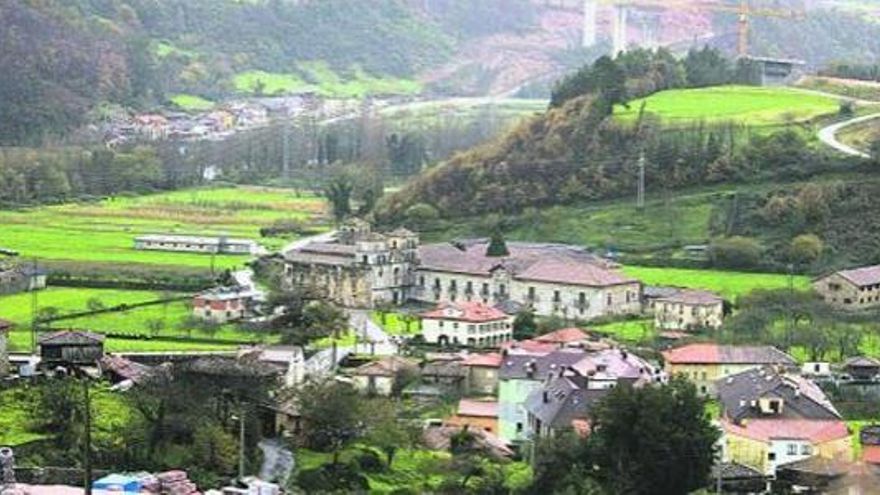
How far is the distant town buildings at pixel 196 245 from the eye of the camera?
45312mm

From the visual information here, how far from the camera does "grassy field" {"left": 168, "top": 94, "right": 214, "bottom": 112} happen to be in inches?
3206

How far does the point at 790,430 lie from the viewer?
26.0 metres

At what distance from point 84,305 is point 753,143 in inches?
735

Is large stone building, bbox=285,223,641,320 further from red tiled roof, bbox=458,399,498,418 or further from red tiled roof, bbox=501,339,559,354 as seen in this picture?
red tiled roof, bbox=458,399,498,418

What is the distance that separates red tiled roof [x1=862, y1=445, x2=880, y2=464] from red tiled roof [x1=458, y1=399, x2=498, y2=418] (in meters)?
5.40

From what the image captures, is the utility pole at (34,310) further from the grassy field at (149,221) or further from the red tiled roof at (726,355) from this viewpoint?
the red tiled roof at (726,355)

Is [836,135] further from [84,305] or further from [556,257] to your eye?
[84,305]

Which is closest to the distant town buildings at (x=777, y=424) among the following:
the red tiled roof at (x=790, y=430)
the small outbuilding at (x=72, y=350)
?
the red tiled roof at (x=790, y=430)

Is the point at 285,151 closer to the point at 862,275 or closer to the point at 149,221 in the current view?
the point at 149,221

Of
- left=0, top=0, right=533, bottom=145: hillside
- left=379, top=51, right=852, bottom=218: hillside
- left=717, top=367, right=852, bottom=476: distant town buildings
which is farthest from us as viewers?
left=0, top=0, right=533, bottom=145: hillside

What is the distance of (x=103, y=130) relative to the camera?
71.6m

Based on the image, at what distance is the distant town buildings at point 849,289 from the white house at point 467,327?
252 inches

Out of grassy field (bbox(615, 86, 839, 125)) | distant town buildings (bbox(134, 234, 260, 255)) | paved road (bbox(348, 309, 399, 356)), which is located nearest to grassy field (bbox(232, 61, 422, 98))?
grassy field (bbox(615, 86, 839, 125))

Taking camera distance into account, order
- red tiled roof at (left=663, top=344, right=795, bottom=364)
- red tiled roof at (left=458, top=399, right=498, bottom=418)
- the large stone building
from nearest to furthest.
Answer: red tiled roof at (left=458, top=399, right=498, bottom=418)
red tiled roof at (left=663, top=344, right=795, bottom=364)
the large stone building
